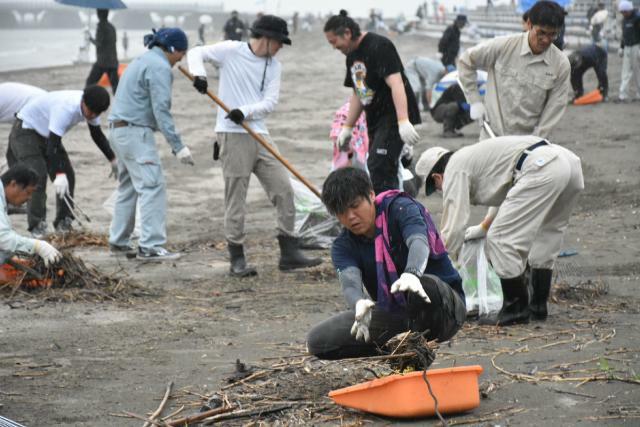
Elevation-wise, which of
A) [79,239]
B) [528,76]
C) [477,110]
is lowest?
[79,239]

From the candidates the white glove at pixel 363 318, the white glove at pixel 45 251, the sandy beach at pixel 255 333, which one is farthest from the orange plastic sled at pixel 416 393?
the white glove at pixel 45 251

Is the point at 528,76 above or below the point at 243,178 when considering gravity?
above

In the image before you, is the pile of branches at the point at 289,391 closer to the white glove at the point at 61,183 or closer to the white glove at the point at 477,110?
the white glove at the point at 477,110

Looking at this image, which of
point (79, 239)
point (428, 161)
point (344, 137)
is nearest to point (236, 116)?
point (344, 137)

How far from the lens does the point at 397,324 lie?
473cm

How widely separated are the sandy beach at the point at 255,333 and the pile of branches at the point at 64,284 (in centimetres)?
12

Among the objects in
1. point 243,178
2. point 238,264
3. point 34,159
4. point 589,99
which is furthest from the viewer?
point 589,99

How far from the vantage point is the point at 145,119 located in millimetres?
8664

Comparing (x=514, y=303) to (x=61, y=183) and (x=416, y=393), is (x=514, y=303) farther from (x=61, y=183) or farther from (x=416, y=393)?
(x=61, y=183)

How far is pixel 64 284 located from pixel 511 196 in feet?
10.7

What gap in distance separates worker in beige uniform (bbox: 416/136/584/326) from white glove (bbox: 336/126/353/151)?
221cm

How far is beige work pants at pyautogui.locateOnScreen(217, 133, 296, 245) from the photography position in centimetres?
800

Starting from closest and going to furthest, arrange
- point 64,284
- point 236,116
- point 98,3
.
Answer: point 64,284 < point 236,116 < point 98,3

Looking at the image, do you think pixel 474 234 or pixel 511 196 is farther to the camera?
pixel 474 234
